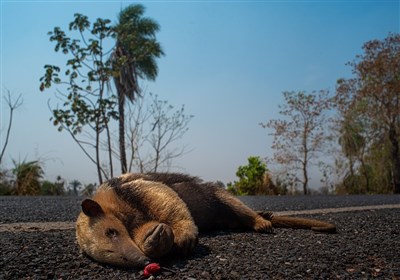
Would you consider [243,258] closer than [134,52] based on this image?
Yes

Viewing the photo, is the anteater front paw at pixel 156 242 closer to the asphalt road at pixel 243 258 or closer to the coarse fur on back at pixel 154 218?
the coarse fur on back at pixel 154 218

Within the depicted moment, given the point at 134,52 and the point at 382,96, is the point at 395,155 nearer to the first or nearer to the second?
the point at 382,96

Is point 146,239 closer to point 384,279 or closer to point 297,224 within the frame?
point 384,279

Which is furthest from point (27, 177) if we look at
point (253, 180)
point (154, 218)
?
point (154, 218)

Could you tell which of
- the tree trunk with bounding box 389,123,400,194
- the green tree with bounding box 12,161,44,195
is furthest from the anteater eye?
the tree trunk with bounding box 389,123,400,194

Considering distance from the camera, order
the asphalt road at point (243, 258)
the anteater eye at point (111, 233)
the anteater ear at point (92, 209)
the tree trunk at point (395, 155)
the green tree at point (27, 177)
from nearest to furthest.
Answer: the asphalt road at point (243, 258) < the anteater eye at point (111, 233) < the anteater ear at point (92, 209) < the green tree at point (27, 177) < the tree trunk at point (395, 155)

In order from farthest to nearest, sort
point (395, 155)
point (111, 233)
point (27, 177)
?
point (395, 155)
point (27, 177)
point (111, 233)

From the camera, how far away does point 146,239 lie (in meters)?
2.93

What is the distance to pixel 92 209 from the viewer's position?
321 cm

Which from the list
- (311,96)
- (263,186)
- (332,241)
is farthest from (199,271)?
(311,96)

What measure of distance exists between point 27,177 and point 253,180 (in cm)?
732

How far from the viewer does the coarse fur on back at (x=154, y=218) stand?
2.92 metres

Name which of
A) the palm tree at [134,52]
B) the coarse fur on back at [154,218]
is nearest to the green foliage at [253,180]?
the palm tree at [134,52]

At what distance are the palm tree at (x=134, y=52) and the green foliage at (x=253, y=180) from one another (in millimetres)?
5487
